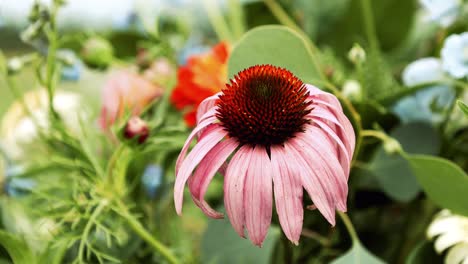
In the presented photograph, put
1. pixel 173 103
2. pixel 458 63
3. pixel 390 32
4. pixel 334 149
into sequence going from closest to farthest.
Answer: pixel 334 149
pixel 458 63
pixel 173 103
pixel 390 32

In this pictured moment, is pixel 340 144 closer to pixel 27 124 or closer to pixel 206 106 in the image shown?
pixel 206 106

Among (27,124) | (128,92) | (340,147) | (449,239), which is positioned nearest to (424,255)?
(449,239)

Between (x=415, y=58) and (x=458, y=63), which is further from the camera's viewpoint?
(x=415, y=58)

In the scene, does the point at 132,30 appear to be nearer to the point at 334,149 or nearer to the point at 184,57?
the point at 184,57

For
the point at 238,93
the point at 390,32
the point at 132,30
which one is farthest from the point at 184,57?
the point at 238,93

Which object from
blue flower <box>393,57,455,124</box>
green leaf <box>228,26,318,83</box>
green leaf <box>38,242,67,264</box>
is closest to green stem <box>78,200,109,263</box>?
green leaf <box>38,242,67,264</box>

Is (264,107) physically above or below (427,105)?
above
